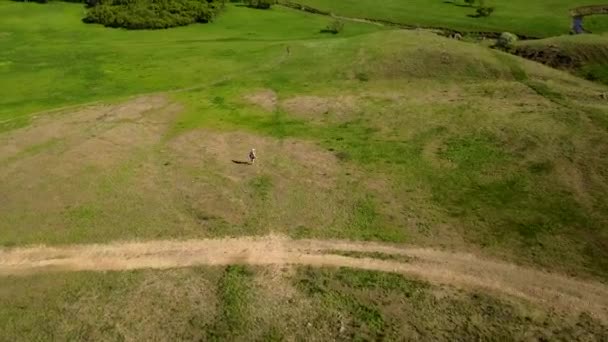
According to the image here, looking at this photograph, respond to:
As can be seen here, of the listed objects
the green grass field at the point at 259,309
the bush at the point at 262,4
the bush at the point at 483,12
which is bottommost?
the green grass field at the point at 259,309

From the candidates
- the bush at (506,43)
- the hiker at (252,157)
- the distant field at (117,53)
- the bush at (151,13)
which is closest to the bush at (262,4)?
the distant field at (117,53)

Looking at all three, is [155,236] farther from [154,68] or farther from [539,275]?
[154,68]

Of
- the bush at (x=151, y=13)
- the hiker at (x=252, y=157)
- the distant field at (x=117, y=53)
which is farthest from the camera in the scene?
the bush at (x=151, y=13)

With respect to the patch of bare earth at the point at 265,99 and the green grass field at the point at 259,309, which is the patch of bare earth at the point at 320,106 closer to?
the patch of bare earth at the point at 265,99

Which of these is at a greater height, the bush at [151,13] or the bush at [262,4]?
the bush at [262,4]

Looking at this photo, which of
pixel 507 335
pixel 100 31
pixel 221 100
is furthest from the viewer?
pixel 100 31

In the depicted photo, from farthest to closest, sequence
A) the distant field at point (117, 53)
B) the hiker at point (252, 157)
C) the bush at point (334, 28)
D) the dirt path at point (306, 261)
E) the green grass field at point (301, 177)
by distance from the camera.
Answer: the bush at point (334, 28)
the distant field at point (117, 53)
the hiker at point (252, 157)
the dirt path at point (306, 261)
the green grass field at point (301, 177)

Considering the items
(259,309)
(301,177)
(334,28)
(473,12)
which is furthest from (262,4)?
(259,309)

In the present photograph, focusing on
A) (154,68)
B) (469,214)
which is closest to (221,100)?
(154,68)
